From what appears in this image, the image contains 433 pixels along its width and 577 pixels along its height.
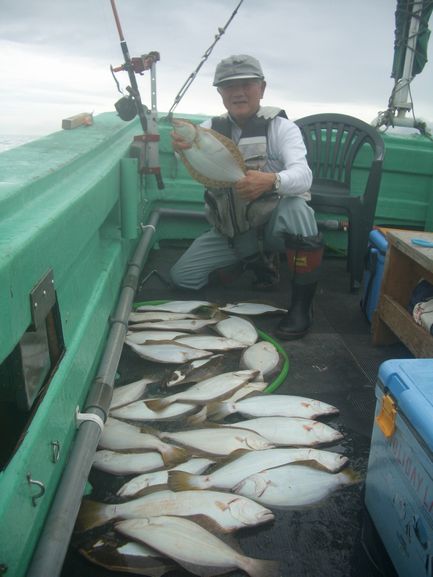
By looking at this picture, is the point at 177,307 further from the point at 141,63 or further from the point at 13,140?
the point at 141,63

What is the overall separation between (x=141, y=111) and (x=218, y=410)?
7.26 feet

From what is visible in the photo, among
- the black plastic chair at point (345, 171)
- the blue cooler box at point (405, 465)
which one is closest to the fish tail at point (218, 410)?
the blue cooler box at point (405, 465)

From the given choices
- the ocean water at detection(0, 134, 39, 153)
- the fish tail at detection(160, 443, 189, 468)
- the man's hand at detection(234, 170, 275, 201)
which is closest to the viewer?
the fish tail at detection(160, 443, 189, 468)

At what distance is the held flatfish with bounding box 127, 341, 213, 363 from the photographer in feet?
9.06

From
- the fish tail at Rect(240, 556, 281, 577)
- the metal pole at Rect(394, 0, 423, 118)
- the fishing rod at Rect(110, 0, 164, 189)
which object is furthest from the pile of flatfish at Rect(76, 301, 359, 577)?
the metal pole at Rect(394, 0, 423, 118)

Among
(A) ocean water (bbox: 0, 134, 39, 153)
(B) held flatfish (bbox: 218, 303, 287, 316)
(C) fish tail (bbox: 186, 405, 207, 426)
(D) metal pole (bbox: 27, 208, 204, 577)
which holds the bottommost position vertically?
(C) fish tail (bbox: 186, 405, 207, 426)

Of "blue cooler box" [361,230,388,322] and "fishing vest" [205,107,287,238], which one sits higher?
"fishing vest" [205,107,287,238]

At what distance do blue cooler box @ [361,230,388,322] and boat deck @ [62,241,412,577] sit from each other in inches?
5.9

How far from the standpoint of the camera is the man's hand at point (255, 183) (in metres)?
3.09

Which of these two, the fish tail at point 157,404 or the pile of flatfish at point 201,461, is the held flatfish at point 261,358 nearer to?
the pile of flatfish at point 201,461

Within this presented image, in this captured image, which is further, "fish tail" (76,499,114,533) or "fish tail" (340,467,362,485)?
"fish tail" (340,467,362,485)

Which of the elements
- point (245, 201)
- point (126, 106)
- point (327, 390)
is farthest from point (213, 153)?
point (327, 390)

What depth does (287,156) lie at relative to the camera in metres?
3.35

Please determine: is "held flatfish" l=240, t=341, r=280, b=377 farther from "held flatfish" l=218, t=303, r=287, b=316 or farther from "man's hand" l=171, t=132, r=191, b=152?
"man's hand" l=171, t=132, r=191, b=152
